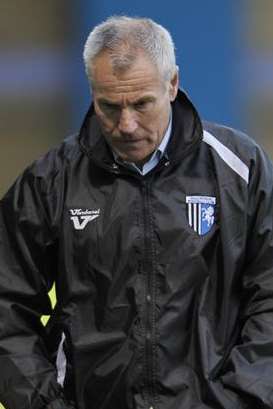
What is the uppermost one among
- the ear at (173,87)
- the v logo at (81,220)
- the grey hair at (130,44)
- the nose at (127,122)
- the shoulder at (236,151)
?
the grey hair at (130,44)

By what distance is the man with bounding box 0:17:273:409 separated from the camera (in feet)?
6.42

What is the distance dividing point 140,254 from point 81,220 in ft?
0.52

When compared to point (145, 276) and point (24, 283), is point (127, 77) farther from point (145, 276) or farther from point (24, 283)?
point (24, 283)

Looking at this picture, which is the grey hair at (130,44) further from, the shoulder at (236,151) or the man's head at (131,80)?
the shoulder at (236,151)

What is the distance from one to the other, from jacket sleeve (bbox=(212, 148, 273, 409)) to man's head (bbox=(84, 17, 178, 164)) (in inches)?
10.4

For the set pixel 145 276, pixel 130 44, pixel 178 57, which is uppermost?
pixel 130 44

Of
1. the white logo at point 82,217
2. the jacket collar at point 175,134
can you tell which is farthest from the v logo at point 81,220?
the jacket collar at point 175,134

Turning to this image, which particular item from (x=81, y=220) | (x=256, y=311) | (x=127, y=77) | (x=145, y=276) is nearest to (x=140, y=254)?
(x=145, y=276)

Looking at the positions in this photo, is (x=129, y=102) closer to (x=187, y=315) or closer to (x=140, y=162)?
(x=140, y=162)

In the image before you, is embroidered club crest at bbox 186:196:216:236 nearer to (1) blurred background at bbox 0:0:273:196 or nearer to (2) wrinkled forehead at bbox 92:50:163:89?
(2) wrinkled forehead at bbox 92:50:163:89

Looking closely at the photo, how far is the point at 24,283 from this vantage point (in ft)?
6.85

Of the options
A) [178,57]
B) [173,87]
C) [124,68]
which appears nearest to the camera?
[124,68]

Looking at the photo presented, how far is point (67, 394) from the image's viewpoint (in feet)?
6.77

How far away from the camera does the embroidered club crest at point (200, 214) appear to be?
6.61ft
